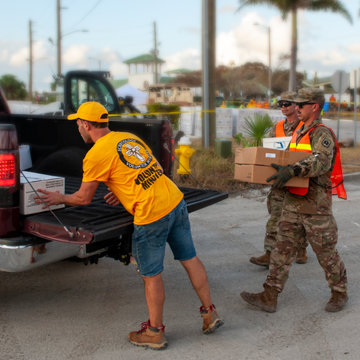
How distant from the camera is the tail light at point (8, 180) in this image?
342 centimetres

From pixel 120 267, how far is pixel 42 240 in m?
1.80

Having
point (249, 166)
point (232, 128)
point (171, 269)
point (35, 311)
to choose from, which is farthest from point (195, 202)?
point (232, 128)

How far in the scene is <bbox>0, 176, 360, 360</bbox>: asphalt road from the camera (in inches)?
137

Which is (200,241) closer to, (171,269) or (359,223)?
(171,269)

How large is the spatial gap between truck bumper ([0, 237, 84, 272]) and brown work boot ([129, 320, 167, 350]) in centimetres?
75

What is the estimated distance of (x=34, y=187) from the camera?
3.61 metres

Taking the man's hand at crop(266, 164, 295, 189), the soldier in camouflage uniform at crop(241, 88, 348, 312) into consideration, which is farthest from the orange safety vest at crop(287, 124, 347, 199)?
the man's hand at crop(266, 164, 295, 189)

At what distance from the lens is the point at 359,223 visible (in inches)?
281

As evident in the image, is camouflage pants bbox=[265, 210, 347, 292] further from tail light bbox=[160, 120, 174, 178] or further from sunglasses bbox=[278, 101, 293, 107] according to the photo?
sunglasses bbox=[278, 101, 293, 107]

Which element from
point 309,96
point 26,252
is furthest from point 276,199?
point 26,252

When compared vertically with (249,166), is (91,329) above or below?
below

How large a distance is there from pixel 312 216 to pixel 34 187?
2.06 meters

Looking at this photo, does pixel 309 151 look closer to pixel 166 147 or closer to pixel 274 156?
pixel 274 156

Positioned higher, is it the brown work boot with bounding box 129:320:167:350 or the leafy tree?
the leafy tree
